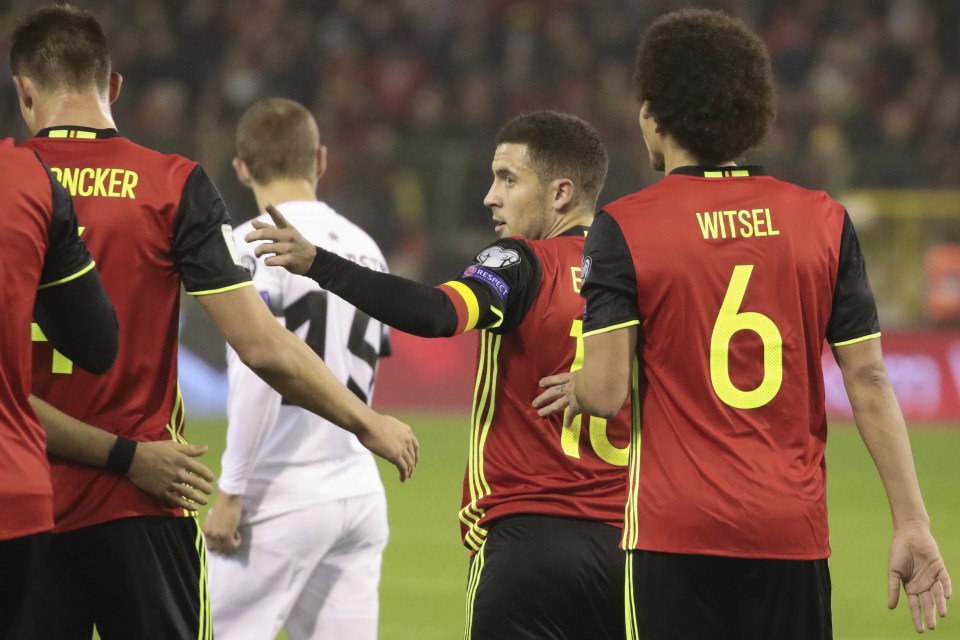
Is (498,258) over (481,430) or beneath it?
over

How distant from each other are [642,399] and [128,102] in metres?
16.3

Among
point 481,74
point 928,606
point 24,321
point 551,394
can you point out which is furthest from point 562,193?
point 481,74

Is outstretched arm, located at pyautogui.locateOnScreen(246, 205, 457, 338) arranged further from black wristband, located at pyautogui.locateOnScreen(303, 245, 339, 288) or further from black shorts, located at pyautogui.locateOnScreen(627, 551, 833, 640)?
black shorts, located at pyautogui.locateOnScreen(627, 551, 833, 640)

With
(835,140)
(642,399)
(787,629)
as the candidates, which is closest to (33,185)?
(642,399)

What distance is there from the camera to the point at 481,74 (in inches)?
767

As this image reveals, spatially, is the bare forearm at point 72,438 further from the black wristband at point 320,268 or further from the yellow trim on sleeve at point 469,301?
the yellow trim on sleeve at point 469,301

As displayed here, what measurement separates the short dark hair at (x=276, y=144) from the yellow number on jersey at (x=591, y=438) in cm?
167

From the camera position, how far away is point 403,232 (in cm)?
1563

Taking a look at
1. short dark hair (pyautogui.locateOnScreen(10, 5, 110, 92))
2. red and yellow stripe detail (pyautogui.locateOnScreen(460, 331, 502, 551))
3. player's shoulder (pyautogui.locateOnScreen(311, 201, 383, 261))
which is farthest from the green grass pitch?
short dark hair (pyautogui.locateOnScreen(10, 5, 110, 92))

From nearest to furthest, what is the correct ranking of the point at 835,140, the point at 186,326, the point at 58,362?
the point at 58,362, the point at 186,326, the point at 835,140

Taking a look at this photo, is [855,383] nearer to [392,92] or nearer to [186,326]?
[186,326]

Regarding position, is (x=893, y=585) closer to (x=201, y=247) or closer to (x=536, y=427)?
(x=536, y=427)

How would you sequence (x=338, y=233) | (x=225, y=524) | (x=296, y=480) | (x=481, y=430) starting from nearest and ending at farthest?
1. (x=481, y=430)
2. (x=225, y=524)
3. (x=296, y=480)
4. (x=338, y=233)

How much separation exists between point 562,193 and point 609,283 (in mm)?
1073
